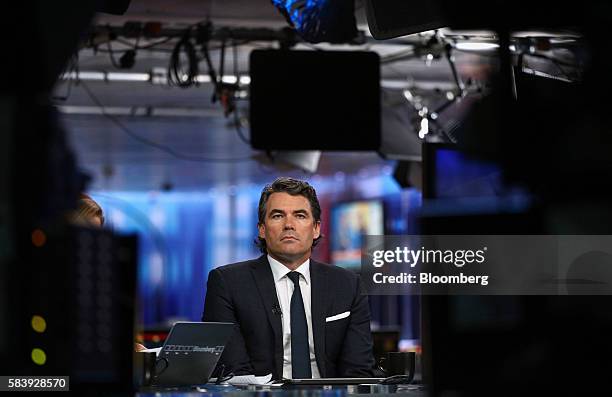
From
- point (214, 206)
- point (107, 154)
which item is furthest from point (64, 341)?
point (214, 206)

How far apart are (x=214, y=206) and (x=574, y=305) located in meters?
20.0

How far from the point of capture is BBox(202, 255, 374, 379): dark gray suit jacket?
13.8ft

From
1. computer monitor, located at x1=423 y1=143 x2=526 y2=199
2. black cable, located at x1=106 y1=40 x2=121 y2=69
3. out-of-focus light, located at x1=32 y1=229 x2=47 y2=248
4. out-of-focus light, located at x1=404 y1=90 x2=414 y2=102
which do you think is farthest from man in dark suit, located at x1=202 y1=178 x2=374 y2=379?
out-of-focus light, located at x1=404 y1=90 x2=414 y2=102

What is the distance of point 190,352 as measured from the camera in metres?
3.38

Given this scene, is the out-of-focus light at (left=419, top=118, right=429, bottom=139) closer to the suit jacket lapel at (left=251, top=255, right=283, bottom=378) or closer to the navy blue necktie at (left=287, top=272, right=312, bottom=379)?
the suit jacket lapel at (left=251, top=255, right=283, bottom=378)

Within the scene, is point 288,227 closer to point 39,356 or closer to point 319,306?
point 319,306

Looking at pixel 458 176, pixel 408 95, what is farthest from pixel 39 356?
pixel 408 95

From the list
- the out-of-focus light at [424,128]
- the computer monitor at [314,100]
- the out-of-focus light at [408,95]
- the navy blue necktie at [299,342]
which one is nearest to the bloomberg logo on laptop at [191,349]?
the navy blue necktie at [299,342]

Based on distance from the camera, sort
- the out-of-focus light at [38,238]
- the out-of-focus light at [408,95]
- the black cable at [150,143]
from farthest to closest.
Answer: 1. the black cable at [150,143]
2. the out-of-focus light at [408,95]
3. the out-of-focus light at [38,238]

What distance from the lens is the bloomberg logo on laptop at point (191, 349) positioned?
336 cm

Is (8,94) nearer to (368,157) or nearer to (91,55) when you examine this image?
(91,55)

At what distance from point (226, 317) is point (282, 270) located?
0.90 ft

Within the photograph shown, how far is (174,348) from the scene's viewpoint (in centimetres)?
339

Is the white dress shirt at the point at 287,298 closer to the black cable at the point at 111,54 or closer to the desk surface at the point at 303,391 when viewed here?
the desk surface at the point at 303,391
